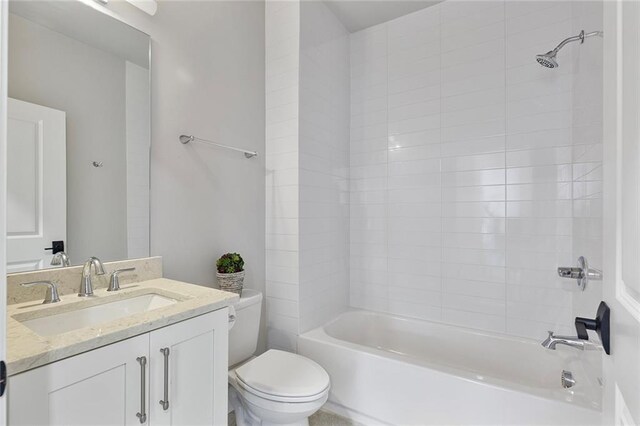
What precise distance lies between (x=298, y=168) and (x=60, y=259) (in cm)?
132

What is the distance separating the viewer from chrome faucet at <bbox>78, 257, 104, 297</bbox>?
1.23 meters

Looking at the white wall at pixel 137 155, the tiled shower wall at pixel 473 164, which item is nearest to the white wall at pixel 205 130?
the white wall at pixel 137 155

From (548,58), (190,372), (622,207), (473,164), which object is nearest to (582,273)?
(473,164)

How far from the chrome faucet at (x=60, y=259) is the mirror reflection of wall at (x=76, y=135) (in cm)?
2

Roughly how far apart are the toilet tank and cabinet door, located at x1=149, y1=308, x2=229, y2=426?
51cm

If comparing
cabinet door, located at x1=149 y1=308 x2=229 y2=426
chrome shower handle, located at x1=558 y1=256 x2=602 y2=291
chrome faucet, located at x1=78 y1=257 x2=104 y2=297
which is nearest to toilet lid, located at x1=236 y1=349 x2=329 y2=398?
cabinet door, located at x1=149 y1=308 x2=229 y2=426

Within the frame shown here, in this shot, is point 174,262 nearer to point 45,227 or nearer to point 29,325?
point 45,227

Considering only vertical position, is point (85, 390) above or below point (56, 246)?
below

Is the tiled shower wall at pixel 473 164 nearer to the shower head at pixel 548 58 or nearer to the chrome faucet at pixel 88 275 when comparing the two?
the shower head at pixel 548 58

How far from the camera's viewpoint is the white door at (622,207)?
0.47 meters

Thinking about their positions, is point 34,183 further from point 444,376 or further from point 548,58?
point 548,58

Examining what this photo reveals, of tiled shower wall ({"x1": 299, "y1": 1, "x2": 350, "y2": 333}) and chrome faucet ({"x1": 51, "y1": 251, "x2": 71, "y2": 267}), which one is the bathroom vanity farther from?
tiled shower wall ({"x1": 299, "y1": 1, "x2": 350, "y2": 333})

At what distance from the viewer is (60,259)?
126cm

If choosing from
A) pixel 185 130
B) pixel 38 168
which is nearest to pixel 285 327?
pixel 185 130
